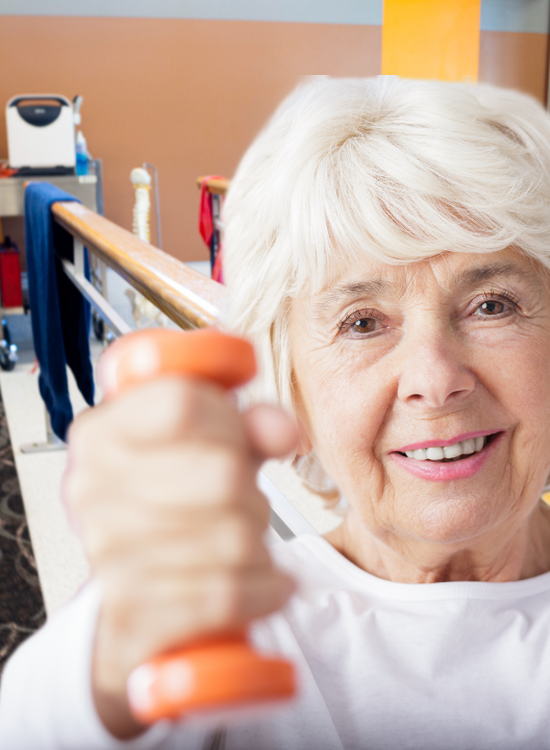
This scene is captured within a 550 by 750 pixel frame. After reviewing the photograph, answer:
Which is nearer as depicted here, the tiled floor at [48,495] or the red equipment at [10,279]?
the tiled floor at [48,495]

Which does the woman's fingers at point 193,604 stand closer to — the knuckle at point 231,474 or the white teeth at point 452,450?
the knuckle at point 231,474

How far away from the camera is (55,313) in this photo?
2516mm

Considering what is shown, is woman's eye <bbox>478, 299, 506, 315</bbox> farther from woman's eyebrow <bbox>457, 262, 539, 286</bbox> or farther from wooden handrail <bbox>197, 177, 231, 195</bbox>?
wooden handrail <bbox>197, 177, 231, 195</bbox>

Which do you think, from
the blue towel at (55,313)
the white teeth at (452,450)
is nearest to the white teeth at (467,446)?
the white teeth at (452,450)

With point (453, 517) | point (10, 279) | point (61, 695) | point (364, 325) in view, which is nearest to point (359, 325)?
point (364, 325)

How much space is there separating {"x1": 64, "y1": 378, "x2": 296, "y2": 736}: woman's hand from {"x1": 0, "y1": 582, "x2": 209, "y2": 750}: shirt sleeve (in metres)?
0.15

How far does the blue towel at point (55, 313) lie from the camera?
250 cm

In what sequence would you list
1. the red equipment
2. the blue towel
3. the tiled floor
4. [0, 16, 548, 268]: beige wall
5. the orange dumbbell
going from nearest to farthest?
the orange dumbbell < the tiled floor < the blue towel < the red equipment < [0, 16, 548, 268]: beige wall

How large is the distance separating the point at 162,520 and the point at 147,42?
26.8 feet

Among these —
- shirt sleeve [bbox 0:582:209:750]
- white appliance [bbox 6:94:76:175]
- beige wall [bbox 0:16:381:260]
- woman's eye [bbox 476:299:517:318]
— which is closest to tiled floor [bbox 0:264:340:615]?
woman's eye [bbox 476:299:517:318]

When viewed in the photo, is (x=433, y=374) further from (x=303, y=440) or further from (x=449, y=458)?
(x=303, y=440)

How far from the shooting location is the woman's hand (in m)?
0.29

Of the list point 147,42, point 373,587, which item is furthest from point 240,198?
point 147,42

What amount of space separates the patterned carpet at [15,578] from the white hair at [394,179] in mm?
1496
